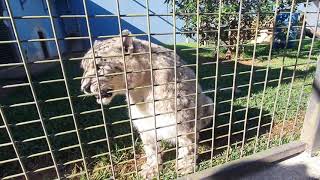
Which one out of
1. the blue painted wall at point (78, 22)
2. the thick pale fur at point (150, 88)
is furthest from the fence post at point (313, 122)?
the blue painted wall at point (78, 22)

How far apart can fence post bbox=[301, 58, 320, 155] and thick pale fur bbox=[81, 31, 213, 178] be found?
A: 1339mm

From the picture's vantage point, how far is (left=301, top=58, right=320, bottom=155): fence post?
331 cm

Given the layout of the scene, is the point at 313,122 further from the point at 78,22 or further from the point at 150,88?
the point at 78,22

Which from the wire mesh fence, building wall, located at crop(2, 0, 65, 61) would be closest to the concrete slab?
the wire mesh fence

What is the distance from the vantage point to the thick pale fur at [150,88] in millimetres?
2744

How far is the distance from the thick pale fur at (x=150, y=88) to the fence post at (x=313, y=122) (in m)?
1.34

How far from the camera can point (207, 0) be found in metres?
9.92

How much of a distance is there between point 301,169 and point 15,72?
32.7 ft

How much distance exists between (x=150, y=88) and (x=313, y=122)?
2.11m

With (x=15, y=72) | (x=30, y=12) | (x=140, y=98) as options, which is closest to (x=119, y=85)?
(x=140, y=98)

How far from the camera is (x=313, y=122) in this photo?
3.43 meters

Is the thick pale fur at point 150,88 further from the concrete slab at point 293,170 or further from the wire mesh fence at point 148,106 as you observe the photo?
the concrete slab at point 293,170

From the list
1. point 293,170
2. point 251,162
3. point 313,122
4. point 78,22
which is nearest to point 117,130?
point 251,162

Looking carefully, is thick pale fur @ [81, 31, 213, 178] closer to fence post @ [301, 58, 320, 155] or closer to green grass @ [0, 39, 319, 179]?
green grass @ [0, 39, 319, 179]
